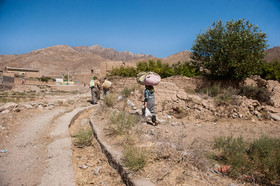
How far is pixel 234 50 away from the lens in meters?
9.46

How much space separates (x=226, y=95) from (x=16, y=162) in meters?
7.29

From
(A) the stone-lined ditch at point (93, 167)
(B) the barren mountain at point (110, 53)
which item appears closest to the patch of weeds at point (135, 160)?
(A) the stone-lined ditch at point (93, 167)

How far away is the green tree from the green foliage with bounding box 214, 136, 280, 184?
8.11 meters

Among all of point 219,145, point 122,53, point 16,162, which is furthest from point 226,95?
point 122,53

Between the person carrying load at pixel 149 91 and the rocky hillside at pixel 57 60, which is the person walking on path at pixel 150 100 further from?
the rocky hillside at pixel 57 60

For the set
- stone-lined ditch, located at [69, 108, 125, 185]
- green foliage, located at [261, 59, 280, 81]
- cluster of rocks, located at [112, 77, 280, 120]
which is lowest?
stone-lined ditch, located at [69, 108, 125, 185]

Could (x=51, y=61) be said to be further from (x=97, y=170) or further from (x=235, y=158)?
(x=235, y=158)

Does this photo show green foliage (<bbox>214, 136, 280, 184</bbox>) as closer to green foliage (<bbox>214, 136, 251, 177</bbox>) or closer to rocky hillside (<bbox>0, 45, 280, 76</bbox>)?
green foliage (<bbox>214, 136, 251, 177</bbox>)

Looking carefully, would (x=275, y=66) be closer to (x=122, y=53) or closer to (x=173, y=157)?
(x=173, y=157)

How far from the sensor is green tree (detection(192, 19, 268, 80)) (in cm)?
952

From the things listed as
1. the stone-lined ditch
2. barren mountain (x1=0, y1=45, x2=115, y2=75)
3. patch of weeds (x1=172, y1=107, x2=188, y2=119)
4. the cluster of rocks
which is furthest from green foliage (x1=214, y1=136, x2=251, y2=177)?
barren mountain (x1=0, y1=45, x2=115, y2=75)

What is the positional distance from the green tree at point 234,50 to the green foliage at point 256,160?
8.11 m

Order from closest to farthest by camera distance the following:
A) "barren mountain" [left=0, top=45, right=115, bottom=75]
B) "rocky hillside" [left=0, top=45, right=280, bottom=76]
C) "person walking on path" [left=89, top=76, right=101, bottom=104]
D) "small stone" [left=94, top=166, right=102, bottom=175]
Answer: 1. "small stone" [left=94, top=166, right=102, bottom=175]
2. "person walking on path" [left=89, top=76, right=101, bottom=104]
3. "rocky hillside" [left=0, top=45, right=280, bottom=76]
4. "barren mountain" [left=0, top=45, right=115, bottom=75]

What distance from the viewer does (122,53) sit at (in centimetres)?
11612
